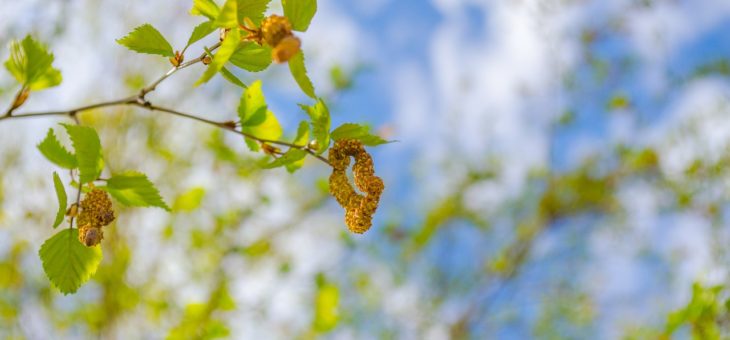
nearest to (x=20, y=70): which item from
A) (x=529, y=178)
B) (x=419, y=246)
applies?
(x=419, y=246)

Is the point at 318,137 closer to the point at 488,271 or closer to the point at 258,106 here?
the point at 258,106

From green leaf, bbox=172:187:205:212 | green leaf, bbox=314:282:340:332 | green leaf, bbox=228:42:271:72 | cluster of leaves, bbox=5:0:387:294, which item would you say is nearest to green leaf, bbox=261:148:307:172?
cluster of leaves, bbox=5:0:387:294

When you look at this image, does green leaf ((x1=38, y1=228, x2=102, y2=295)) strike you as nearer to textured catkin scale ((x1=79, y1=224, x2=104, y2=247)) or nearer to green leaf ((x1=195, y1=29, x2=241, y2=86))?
textured catkin scale ((x1=79, y1=224, x2=104, y2=247))

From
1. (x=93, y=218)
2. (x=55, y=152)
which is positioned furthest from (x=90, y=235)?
(x=55, y=152)

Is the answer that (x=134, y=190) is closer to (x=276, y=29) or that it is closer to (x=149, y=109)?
(x=149, y=109)

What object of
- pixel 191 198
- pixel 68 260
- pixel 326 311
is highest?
pixel 191 198

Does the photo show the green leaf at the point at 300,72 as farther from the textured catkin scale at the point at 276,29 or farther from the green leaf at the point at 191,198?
the green leaf at the point at 191,198

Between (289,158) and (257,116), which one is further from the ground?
(257,116)
